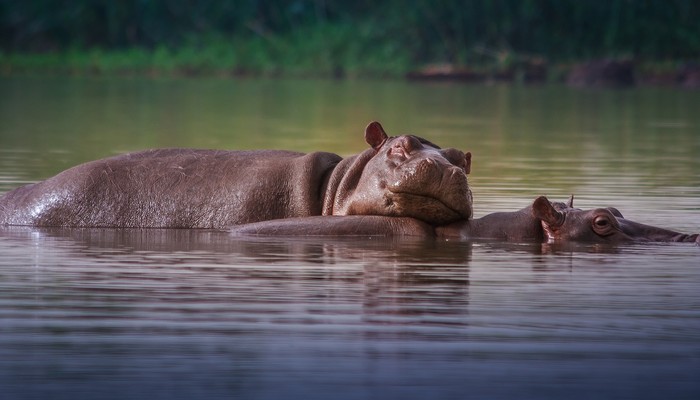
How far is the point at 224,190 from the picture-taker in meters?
10.2

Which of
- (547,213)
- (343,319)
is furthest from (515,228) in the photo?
(343,319)

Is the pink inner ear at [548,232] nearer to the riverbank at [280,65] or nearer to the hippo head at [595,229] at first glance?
the hippo head at [595,229]

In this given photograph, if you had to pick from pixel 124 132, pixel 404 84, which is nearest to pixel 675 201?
pixel 124 132

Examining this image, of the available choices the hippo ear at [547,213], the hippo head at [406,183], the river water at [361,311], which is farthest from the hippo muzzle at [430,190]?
the hippo ear at [547,213]

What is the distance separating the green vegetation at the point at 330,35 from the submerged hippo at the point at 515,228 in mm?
32566

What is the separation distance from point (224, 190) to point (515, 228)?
70.4 inches

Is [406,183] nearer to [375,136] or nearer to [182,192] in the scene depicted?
[375,136]

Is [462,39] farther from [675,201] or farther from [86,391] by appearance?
[86,391]

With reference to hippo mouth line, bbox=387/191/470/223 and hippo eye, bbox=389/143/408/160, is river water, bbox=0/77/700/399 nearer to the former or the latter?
hippo mouth line, bbox=387/191/470/223

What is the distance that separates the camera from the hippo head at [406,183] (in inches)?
375

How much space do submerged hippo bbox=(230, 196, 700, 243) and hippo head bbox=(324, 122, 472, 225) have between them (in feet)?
0.30

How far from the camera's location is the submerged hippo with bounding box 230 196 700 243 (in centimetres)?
965

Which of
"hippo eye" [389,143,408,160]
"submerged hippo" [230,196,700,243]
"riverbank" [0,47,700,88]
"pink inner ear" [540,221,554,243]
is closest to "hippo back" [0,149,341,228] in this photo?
"submerged hippo" [230,196,700,243]

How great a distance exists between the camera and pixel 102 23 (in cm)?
4734
